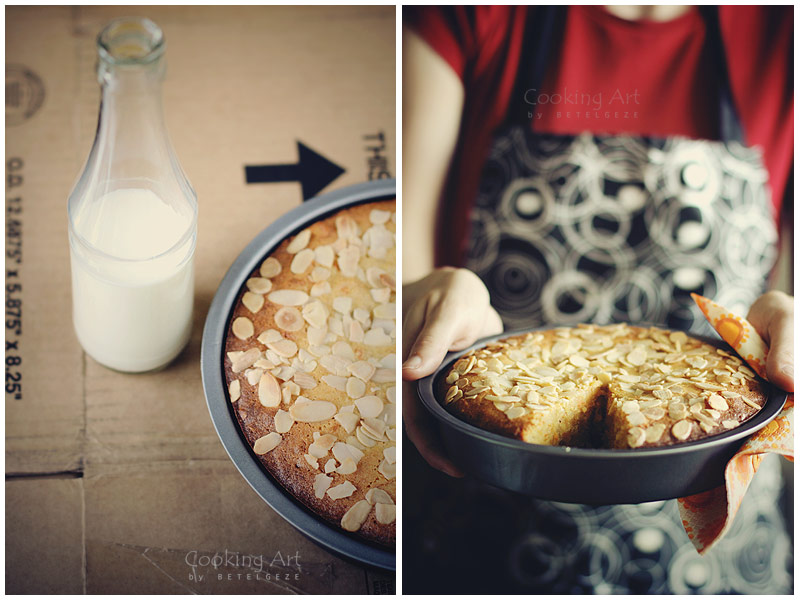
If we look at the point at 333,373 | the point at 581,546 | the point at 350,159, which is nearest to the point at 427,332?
the point at 333,373

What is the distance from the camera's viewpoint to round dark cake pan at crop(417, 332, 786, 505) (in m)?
0.60

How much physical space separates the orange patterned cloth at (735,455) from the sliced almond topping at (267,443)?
1.46 ft

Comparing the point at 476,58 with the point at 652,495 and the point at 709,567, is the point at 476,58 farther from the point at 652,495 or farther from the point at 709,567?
the point at 709,567

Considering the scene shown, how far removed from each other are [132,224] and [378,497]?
1.34 feet

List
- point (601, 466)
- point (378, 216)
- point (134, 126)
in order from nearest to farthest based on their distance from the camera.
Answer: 1. point (601, 466)
2. point (134, 126)
3. point (378, 216)

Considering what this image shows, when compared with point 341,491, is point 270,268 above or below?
above

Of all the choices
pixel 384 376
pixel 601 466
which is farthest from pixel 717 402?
pixel 384 376

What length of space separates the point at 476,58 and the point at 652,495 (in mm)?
550

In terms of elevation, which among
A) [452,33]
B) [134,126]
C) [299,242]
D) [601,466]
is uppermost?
[452,33]

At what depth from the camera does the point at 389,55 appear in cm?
82

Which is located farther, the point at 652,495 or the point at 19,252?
the point at 19,252

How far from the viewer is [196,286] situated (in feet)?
2.45

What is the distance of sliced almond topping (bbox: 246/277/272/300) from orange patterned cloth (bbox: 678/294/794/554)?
1.71ft

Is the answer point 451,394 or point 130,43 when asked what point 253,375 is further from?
point 130,43
